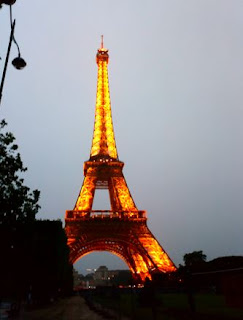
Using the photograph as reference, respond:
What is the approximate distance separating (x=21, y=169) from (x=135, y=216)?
142 feet

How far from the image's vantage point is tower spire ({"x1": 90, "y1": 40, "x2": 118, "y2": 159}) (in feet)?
219

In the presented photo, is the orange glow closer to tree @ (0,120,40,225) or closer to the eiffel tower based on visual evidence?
the eiffel tower

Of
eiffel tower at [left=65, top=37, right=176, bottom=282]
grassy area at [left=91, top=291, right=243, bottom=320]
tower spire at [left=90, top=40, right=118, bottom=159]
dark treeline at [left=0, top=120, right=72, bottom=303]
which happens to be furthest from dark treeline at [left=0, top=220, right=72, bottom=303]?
tower spire at [left=90, top=40, right=118, bottom=159]

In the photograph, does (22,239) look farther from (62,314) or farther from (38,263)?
(38,263)

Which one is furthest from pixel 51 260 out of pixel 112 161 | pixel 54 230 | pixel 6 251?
pixel 112 161

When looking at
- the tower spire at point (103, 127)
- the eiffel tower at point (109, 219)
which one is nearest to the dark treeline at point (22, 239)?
the eiffel tower at point (109, 219)

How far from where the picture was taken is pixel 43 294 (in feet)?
130

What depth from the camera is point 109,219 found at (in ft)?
194

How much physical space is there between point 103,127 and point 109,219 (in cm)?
1831

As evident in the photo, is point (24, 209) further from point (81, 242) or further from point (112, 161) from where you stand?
point (112, 161)

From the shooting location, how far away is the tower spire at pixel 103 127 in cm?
6674

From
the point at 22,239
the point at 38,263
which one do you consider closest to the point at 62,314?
the point at 22,239

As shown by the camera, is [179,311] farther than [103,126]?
No

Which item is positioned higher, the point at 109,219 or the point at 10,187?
the point at 109,219
